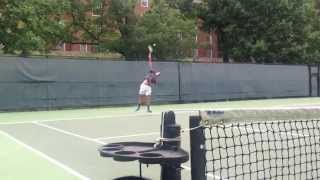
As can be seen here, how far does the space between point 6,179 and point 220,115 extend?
3474mm

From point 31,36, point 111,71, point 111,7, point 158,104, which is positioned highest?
point 111,7

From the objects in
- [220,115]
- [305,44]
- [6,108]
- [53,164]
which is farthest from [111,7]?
[220,115]

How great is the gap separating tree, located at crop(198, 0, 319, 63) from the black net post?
35.4 meters

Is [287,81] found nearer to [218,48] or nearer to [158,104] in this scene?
[158,104]

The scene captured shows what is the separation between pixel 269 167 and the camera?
6438mm

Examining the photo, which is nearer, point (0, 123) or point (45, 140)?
point (45, 140)

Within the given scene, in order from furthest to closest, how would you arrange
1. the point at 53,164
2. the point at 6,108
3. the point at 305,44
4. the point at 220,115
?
the point at 305,44, the point at 6,108, the point at 53,164, the point at 220,115

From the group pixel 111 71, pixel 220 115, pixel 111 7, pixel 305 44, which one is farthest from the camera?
pixel 305 44

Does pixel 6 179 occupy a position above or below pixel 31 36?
below

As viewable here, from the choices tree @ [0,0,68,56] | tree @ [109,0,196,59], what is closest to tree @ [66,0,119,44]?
tree @ [109,0,196,59]

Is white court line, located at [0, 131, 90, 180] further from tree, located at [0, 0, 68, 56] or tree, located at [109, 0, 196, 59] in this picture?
tree, located at [109, 0, 196, 59]

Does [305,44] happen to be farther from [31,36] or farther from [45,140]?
[45,140]

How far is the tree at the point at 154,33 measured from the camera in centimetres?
3597

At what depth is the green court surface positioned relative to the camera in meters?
6.57
